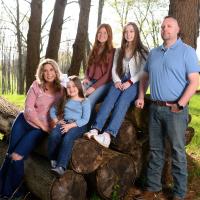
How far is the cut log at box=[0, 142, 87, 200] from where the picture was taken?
529 centimetres

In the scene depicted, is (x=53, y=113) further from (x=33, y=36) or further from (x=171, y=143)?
(x=33, y=36)

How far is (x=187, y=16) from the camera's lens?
641 cm

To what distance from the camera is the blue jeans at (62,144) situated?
17.2ft

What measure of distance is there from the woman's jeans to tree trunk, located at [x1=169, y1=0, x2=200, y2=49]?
273cm

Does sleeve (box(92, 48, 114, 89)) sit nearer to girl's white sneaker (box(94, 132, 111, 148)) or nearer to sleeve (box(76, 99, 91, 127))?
sleeve (box(76, 99, 91, 127))

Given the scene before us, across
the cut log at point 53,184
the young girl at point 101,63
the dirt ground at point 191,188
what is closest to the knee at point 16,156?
the cut log at point 53,184

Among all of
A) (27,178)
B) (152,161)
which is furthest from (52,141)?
(152,161)

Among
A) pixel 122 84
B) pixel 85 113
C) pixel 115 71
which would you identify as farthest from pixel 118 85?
pixel 85 113

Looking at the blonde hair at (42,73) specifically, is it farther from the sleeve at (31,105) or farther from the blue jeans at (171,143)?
the blue jeans at (171,143)

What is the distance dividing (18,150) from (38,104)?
74 centimetres

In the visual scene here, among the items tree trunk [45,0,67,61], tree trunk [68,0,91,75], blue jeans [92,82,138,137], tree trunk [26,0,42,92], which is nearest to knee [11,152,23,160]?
blue jeans [92,82,138,137]

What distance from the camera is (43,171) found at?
18.6 ft

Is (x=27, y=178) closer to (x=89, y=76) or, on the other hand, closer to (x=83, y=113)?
(x=83, y=113)

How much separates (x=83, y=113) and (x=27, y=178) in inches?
52.9
